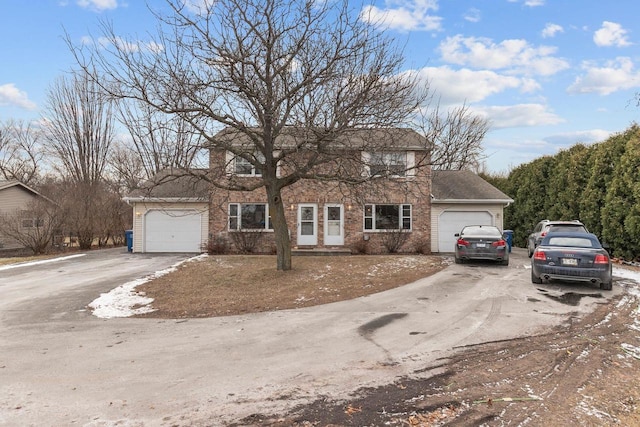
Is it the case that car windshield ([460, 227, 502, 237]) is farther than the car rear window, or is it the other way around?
the car rear window

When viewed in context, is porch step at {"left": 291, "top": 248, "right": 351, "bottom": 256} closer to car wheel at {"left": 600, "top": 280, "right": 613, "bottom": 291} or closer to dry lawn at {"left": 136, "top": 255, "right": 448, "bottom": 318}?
dry lawn at {"left": 136, "top": 255, "right": 448, "bottom": 318}

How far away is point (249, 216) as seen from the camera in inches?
760

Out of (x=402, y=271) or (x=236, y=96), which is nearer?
(x=236, y=96)

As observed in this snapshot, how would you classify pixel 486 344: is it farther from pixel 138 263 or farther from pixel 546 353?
pixel 138 263

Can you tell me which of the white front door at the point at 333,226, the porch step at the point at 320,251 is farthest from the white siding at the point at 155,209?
the white front door at the point at 333,226

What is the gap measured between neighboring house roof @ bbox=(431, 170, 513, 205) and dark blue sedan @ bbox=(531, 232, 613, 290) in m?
9.06

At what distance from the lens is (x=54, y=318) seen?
785 centimetres

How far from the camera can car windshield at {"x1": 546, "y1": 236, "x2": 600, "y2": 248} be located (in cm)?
1012

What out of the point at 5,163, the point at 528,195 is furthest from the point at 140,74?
the point at 5,163

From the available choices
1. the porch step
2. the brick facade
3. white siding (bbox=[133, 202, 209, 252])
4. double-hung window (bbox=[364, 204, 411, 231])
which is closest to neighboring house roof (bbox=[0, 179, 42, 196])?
white siding (bbox=[133, 202, 209, 252])

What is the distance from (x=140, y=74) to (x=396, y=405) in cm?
983

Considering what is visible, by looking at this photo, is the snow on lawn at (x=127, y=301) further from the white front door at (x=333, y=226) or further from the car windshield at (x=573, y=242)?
the white front door at (x=333, y=226)

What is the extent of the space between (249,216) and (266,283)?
29.3ft

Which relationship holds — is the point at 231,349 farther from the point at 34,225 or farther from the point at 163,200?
the point at 34,225
